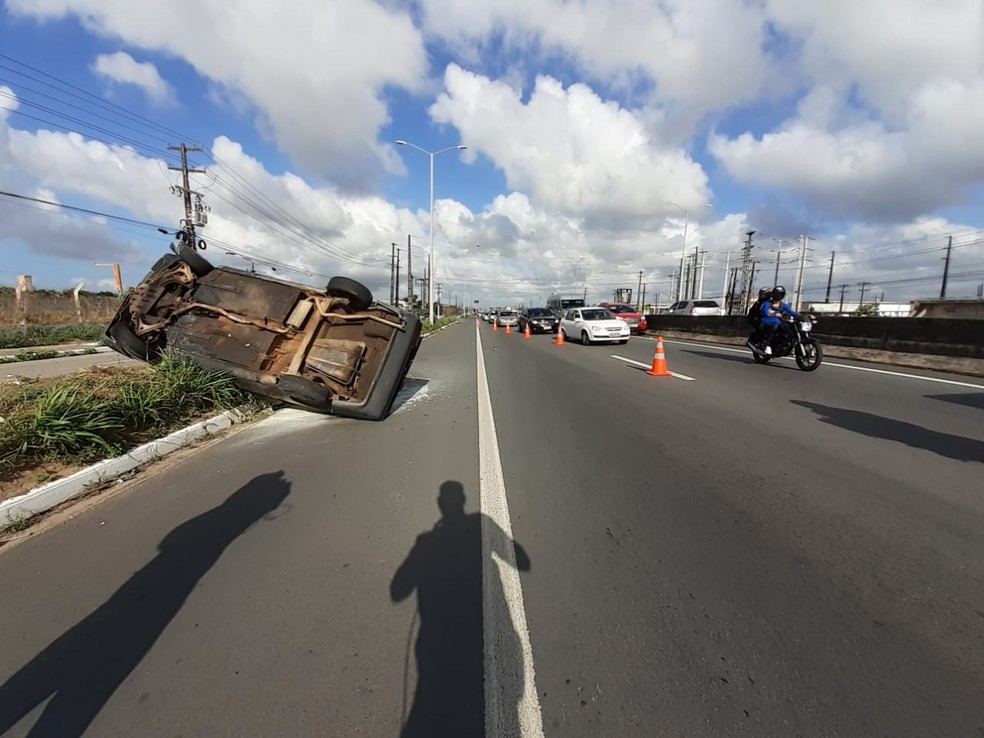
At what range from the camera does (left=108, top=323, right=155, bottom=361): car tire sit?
6.76 metres

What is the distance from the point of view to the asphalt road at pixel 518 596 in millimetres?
1952

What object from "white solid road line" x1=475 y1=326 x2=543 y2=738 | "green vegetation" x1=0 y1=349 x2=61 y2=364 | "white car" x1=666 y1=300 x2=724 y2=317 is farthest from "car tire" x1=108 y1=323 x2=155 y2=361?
"white car" x1=666 y1=300 x2=724 y2=317

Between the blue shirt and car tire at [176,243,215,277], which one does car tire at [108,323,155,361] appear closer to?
car tire at [176,243,215,277]

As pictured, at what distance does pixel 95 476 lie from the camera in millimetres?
4340

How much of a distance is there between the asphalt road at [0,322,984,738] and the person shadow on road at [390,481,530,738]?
0.01 metres

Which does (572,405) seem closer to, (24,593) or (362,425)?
(362,425)

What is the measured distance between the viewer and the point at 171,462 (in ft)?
16.6

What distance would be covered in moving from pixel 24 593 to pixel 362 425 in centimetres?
407

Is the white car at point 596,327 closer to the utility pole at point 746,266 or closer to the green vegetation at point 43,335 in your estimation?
the green vegetation at point 43,335

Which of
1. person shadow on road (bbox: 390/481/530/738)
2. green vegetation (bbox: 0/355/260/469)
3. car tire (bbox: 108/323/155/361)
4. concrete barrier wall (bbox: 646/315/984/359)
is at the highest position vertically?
concrete barrier wall (bbox: 646/315/984/359)

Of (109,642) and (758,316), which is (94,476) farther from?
(758,316)

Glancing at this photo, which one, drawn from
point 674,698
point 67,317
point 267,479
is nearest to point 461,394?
point 267,479

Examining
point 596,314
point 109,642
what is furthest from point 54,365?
point 596,314

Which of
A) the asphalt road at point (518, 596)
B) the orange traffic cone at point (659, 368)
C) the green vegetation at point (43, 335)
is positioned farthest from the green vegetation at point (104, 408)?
the green vegetation at point (43, 335)
